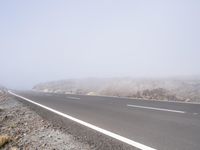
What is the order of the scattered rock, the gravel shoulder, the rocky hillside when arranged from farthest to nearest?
1. the rocky hillside
2. the scattered rock
3. the gravel shoulder

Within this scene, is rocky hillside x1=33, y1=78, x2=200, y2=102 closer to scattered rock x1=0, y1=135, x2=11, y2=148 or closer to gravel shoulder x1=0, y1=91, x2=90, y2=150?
gravel shoulder x1=0, y1=91, x2=90, y2=150

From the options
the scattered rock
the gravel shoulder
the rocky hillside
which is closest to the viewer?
the gravel shoulder

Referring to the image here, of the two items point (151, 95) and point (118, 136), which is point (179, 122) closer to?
point (118, 136)

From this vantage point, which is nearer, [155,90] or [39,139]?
[39,139]

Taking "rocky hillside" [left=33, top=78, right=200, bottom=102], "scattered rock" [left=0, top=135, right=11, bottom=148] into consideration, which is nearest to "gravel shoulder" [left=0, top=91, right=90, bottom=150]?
"scattered rock" [left=0, top=135, right=11, bottom=148]

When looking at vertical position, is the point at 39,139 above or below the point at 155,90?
below

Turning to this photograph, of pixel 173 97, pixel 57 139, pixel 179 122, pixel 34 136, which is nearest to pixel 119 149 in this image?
pixel 57 139

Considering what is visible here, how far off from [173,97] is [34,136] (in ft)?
43.0

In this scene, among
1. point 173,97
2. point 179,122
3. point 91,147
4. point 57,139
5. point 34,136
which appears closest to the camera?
point 91,147

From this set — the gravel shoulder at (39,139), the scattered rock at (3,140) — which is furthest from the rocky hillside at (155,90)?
the scattered rock at (3,140)

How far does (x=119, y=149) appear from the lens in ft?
19.5

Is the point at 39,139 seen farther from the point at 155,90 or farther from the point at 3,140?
the point at 155,90

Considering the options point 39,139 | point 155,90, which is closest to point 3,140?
point 39,139

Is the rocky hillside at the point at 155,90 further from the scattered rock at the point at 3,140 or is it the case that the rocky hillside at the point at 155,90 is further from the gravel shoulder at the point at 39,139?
the scattered rock at the point at 3,140
